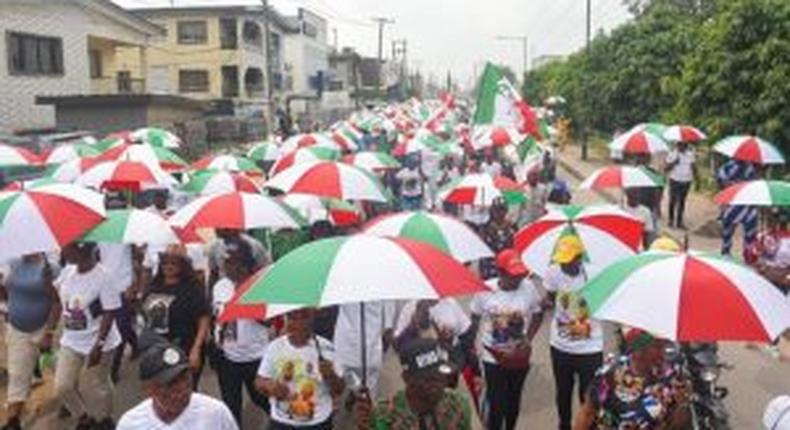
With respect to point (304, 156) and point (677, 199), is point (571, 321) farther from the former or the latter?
point (677, 199)

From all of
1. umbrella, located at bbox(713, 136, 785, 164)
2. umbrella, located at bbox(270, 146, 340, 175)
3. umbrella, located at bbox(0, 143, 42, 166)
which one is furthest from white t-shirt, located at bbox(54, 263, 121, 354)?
umbrella, located at bbox(713, 136, 785, 164)

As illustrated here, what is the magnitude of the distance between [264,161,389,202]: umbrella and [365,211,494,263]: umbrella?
198 centimetres

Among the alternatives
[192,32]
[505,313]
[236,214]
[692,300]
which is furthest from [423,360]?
[192,32]

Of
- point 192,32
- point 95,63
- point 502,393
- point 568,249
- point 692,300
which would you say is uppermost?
point 192,32

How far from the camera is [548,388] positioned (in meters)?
8.78

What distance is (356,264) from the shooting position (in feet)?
14.4

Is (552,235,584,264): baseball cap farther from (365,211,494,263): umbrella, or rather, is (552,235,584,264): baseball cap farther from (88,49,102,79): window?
(88,49,102,79): window

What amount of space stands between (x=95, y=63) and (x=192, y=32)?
1725cm

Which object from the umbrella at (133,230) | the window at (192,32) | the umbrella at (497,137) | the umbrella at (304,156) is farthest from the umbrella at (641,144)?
the window at (192,32)

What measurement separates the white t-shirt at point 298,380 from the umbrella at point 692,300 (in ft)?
5.27

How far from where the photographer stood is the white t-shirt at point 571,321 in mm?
6434

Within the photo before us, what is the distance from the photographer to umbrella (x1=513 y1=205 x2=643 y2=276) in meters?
6.47

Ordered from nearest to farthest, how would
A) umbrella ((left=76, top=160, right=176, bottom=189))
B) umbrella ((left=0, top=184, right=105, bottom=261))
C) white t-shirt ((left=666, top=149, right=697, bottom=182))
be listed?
umbrella ((left=0, top=184, right=105, bottom=261)), umbrella ((left=76, top=160, right=176, bottom=189)), white t-shirt ((left=666, top=149, right=697, bottom=182))

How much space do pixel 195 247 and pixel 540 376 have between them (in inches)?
133
